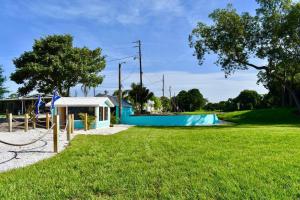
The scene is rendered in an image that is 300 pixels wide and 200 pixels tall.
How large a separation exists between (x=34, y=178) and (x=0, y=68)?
51421mm

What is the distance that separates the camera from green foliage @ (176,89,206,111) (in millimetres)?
75875

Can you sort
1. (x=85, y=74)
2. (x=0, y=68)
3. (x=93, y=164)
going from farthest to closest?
(x=0, y=68) < (x=85, y=74) < (x=93, y=164)

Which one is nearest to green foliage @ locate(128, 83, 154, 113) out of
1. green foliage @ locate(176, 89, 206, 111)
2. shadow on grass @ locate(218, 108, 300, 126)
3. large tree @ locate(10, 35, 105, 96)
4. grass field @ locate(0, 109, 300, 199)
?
large tree @ locate(10, 35, 105, 96)

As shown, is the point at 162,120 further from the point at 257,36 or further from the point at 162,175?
the point at 162,175

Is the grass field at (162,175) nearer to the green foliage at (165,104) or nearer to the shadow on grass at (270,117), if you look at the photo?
the shadow on grass at (270,117)

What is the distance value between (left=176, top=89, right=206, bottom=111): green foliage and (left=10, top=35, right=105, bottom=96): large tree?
136 ft

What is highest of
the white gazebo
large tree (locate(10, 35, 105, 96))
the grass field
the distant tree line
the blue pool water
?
large tree (locate(10, 35, 105, 96))

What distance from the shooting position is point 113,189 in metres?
5.76

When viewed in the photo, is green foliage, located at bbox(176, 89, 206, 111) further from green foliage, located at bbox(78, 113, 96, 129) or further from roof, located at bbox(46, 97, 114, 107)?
green foliage, located at bbox(78, 113, 96, 129)

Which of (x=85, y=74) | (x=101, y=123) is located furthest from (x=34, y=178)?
(x=85, y=74)

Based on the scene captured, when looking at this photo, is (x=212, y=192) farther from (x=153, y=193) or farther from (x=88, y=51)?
(x=88, y=51)

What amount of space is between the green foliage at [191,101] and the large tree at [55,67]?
136ft

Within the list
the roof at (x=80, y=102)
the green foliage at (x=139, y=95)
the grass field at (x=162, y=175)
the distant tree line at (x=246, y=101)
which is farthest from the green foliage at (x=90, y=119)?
the distant tree line at (x=246, y=101)

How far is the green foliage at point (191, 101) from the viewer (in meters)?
75.9
